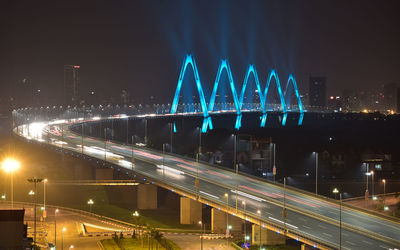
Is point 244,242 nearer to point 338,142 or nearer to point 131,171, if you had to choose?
point 131,171

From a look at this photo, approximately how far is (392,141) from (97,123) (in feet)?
163

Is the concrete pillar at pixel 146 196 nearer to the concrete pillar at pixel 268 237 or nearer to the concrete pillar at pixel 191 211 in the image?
the concrete pillar at pixel 191 211

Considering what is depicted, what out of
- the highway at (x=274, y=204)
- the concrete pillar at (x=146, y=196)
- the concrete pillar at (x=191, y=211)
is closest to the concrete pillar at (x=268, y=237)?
the highway at (x=274, y=204)

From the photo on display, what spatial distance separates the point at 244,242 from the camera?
82.4 ft

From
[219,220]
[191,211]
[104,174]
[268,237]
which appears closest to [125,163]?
[104,174]

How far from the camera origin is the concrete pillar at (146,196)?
124 ft

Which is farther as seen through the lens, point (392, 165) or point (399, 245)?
point (392, 165)

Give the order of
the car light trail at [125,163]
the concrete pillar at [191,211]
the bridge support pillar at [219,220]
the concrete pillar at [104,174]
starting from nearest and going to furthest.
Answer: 1. the bridge support pillar at [219,220]
2. the concrete pillar at [191,211]
3. the car light trail at [125,163]
4. the concrete pillar at [104,174]

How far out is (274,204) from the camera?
86.8ft

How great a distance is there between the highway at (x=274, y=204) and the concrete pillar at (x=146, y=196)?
3.82 ft

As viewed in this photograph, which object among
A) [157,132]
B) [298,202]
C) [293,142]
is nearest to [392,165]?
[293,142]

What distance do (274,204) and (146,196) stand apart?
13412 mm

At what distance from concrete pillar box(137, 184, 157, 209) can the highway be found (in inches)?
45.8

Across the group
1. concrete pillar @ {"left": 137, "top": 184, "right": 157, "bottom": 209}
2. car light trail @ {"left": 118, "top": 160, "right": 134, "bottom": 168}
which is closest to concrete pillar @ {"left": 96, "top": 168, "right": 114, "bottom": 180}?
car light trail @ {"left": 118, "top": 160, "right": 134, "bottom": 168}
